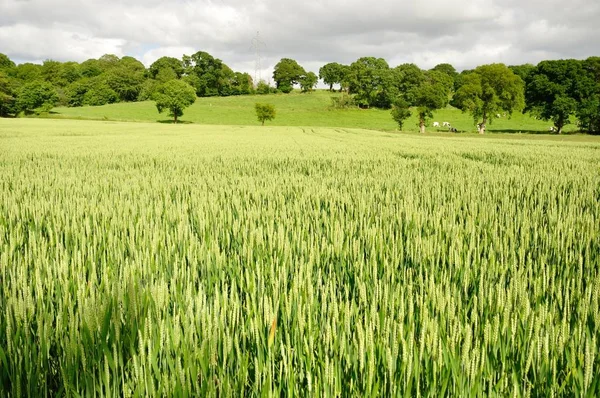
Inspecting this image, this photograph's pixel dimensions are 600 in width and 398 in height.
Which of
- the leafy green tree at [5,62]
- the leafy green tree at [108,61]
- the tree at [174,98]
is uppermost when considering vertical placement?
the leafy green tree at [108,61]

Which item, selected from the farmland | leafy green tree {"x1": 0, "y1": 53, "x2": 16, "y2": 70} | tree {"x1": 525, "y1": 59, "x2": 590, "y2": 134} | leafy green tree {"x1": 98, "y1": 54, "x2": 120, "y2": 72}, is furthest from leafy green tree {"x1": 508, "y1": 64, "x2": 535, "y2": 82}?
leafy green tree {"x1": 0, "y1": 53, "x2": 16, "y2": 70}

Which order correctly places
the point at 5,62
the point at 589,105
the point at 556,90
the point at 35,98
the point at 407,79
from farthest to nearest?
the point at 5,62 < the point at 407,79 < the point at 35,98 < the point at 556,90 < the point at 589,105

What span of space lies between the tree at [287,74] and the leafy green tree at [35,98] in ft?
221

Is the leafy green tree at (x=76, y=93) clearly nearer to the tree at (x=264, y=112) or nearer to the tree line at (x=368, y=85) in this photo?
the tree line at (x=368, y=85)

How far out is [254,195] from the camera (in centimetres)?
477

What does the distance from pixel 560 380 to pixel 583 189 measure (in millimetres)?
5218

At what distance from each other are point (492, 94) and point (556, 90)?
8.98 m

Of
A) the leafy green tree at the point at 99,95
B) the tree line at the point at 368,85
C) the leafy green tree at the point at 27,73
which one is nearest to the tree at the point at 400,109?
the tree line at the point at 368,85

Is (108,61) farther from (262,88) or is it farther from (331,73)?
(331,73)

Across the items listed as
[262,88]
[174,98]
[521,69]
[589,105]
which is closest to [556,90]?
[589,105]

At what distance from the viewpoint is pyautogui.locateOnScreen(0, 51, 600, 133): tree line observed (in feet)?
189

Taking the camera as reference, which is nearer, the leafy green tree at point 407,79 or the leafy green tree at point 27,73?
the leafy green tree at point 407,79

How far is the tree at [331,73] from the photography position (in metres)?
129

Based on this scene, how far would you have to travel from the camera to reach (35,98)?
251 ft
